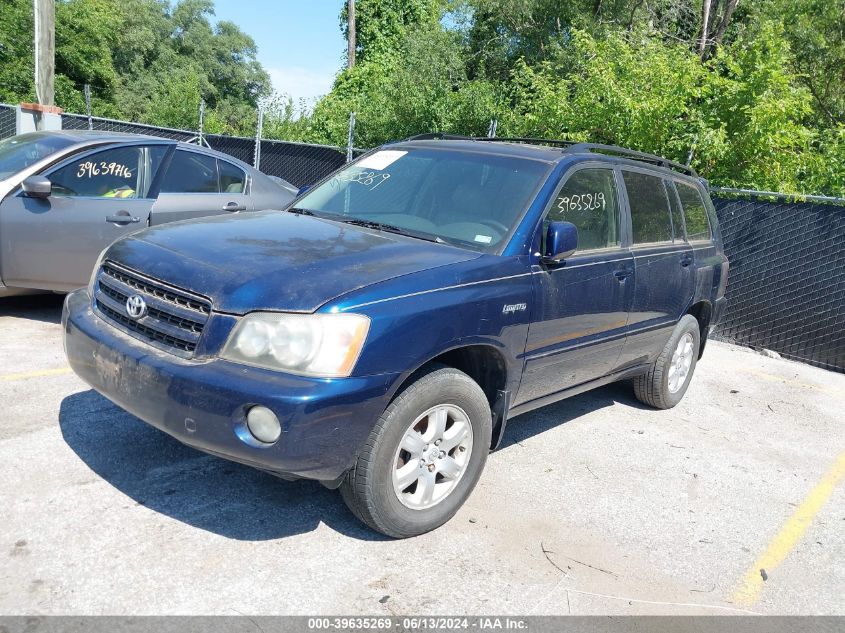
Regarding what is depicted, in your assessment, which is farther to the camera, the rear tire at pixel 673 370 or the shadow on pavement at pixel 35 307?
the shadow on pavement at pixel 35 307

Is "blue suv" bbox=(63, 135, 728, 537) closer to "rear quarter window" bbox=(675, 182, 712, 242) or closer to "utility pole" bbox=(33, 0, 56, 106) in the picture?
"rear quarter window" bbox=(675, 182, 712, 242)

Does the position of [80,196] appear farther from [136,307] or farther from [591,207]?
[591,207]

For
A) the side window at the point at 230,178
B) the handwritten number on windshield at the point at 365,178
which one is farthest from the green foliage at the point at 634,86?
the handwritten number on windshield at the point at 365,178

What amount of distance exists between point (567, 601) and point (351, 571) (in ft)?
3.04

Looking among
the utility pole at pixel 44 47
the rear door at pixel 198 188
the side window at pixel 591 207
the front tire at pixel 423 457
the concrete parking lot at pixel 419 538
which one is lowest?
the concrete parking lot at pixel 419 538

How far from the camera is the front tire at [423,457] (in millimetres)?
3260

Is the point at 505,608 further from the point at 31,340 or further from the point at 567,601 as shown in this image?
the point at 31,340

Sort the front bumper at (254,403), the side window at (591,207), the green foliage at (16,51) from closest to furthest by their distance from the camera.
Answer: the front bumper at (254,403) < the side window at (591,207) < the green foliage at (16,51)

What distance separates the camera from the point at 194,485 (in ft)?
12.4

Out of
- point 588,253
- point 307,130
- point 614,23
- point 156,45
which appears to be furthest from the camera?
point 156,45

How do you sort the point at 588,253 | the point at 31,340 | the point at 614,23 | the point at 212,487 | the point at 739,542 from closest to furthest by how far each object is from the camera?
1. the point at 212,487
2. the point at 739,542
3. the point at 588,253
4. the point at 31,340
5. the point at 614,23

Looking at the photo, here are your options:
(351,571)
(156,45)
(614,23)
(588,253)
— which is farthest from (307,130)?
(156,45)

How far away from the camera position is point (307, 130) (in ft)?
74.0

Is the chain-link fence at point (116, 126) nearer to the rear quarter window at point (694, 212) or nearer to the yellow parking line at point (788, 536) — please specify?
the rear quarter window at point (694, 212)
